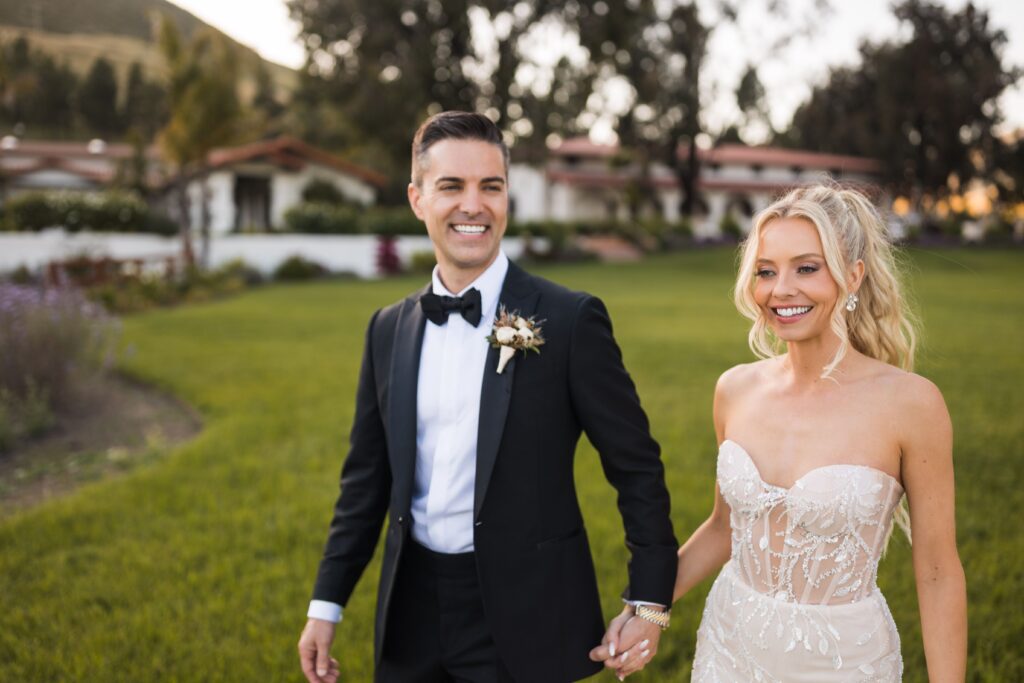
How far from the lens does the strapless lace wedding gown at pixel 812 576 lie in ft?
7.37

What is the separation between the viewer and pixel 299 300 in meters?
21.4

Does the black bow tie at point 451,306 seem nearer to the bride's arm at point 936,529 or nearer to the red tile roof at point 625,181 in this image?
the bride's arm at point 936,529

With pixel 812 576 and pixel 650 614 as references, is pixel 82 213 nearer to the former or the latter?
pixel 650 614

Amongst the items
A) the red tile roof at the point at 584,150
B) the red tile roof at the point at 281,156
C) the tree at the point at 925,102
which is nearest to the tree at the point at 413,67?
the red tile roof at the point at 281,156

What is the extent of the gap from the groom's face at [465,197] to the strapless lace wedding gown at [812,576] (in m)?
1.01

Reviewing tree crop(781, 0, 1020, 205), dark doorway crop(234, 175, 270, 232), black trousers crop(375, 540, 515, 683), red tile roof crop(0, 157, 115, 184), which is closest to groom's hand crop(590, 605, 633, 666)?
black trousers crop(375, 540, 515, 683)

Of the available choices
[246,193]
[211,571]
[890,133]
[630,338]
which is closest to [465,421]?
[211,571]

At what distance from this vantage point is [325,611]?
8.66 ft

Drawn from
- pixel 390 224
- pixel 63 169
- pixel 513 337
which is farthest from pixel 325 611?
pixel 63 169

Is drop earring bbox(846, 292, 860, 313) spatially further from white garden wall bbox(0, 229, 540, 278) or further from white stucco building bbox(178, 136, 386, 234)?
white stucco building bbox(178, 136, 386, 234)

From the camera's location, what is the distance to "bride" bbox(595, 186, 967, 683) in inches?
84.9

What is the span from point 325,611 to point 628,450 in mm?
1148

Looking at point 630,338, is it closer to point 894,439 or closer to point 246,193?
point 894,439

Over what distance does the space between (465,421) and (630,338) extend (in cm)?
1228
